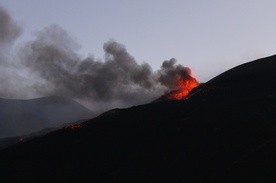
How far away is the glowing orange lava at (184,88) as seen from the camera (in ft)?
349

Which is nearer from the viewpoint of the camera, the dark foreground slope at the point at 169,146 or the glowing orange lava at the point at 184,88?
the dark foreground slope at the point at 169,146

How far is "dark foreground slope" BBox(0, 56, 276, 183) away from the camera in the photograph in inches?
2055

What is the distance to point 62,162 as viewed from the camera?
2616 inches

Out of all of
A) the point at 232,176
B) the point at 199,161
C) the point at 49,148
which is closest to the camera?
the point at 232,176

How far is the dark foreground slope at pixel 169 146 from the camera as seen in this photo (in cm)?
5219

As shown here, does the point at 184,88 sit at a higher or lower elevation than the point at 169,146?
higher

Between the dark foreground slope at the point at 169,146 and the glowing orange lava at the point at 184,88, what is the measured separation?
16707 mm

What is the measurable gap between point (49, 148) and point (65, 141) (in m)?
3.08

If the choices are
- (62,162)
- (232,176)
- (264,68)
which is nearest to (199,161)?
(232,176)

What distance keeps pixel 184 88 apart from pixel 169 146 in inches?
2266

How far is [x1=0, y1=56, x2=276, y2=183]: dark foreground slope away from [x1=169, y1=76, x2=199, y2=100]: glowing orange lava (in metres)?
16.7

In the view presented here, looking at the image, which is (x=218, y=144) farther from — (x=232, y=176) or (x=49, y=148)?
(x=49, y=148)

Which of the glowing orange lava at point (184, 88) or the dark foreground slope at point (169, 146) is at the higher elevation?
the glowing orange lava at point (184, 88)

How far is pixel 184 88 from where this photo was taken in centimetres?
11981
